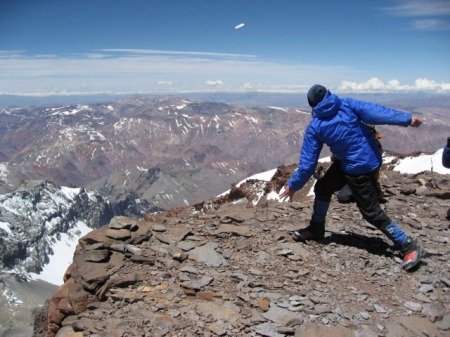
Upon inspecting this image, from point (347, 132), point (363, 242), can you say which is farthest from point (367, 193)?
point (363, 242)

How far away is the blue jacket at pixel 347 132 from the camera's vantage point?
26.9 ft

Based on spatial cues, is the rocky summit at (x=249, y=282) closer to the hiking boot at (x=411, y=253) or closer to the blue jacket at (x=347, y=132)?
the hiking boot at (x=411, y=253)

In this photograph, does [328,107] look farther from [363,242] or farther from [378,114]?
[363,242]

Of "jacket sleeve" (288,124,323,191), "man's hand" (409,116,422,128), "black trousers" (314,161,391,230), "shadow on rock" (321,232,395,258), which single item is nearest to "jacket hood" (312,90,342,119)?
"jacket sleeve" (288,124,323,191)

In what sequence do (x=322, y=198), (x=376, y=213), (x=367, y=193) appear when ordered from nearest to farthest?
(x=367, y=193), (x=376, y=213), (x=322, y=198)

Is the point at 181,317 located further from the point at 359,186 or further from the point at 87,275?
the point at 359,186

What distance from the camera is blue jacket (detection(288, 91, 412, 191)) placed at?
820cm

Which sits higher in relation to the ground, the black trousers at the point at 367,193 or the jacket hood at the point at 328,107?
the jacket hood at the point at 328,107

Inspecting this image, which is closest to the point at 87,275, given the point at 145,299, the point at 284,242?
the point at 145,299

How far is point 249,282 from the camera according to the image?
8.25 metres

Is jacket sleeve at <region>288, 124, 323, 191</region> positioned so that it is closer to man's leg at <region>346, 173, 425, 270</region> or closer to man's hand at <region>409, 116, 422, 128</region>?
man's leg at <region>346, 173, 425, 270</region>

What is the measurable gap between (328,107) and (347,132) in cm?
71

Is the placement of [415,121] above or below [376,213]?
above

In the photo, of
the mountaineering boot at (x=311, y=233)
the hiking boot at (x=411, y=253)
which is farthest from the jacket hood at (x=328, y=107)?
the hiking boot at (x=411, y=253)
